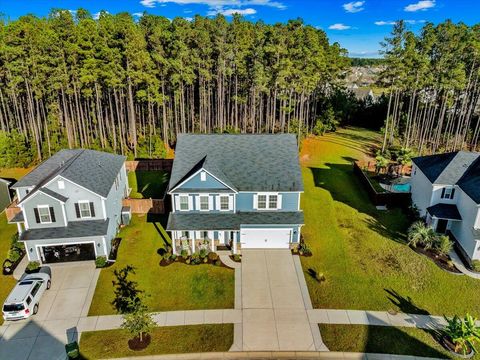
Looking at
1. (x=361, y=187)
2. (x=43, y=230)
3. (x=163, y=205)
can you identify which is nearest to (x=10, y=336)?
(x=43, y=230)

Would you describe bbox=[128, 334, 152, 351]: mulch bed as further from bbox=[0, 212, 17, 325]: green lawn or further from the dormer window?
the dormer window

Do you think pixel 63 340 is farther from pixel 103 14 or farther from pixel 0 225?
pixel 103 14

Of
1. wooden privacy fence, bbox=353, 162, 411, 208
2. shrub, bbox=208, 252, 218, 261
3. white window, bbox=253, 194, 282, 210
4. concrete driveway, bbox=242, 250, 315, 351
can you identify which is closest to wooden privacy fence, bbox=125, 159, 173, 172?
white window, bbox=253, 194, 282, 210

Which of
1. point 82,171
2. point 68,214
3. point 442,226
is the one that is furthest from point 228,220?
point 442,226

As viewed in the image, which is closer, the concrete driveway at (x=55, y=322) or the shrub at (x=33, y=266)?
the concrete driveway at (x=55, y=322)

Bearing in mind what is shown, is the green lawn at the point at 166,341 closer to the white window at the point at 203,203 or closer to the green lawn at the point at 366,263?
the green lawn at the point at 366,263

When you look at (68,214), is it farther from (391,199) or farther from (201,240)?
A: (391,199)

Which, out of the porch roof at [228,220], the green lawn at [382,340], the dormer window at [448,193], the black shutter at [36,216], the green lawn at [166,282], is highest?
the dormer window at [448,193]

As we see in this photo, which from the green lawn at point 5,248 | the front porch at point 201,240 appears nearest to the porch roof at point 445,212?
the front porch at point 201,240
